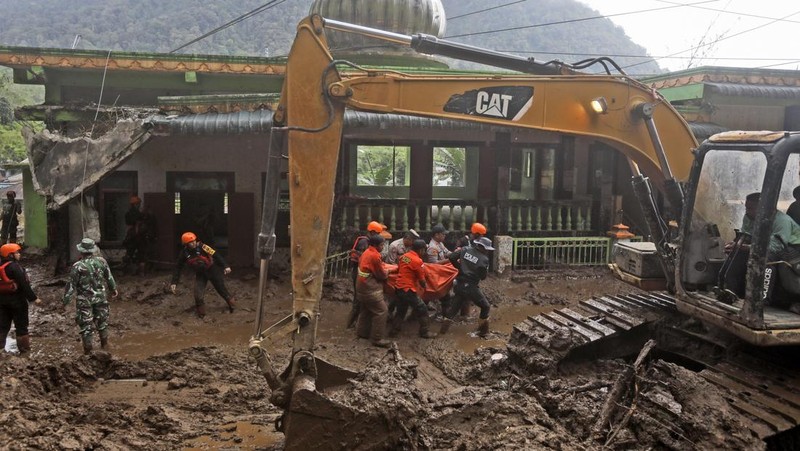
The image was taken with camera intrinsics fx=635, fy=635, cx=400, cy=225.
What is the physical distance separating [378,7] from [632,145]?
9.51 m

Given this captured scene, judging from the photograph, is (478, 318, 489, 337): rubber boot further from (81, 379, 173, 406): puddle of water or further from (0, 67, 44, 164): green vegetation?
(0, 67, 44, 164): green vegetation

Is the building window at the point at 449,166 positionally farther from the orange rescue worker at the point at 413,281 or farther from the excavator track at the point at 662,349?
the excavator track at the point at 662,349

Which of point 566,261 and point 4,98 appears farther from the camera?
point 4,98

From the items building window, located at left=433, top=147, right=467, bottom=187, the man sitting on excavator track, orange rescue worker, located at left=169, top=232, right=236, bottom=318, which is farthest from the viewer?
building window, located at left=433, top=147, right=467, bottom=187

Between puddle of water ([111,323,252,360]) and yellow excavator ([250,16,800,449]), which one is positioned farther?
puddle of water ([111,323,252,360])

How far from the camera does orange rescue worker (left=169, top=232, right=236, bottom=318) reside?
10.6 meters

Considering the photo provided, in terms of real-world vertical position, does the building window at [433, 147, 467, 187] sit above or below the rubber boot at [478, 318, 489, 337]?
above

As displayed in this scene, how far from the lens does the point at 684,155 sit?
6.48 meters

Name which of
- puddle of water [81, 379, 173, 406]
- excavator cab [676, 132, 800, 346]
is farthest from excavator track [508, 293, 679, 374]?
puddle of water [81, 379, 173, 406]

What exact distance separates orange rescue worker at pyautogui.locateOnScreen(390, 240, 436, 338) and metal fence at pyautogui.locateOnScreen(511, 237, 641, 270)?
14.7ft

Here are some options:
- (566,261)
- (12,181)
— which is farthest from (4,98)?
(566,261)

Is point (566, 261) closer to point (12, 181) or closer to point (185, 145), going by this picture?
point (185, 145)

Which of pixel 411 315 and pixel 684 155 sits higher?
pixel 684 155

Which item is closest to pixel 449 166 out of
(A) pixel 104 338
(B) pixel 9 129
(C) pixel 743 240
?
(A) pixel 104 338
